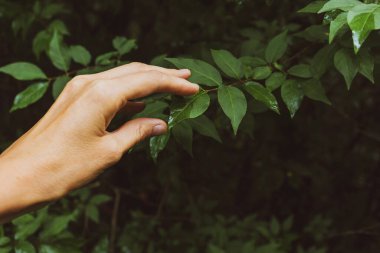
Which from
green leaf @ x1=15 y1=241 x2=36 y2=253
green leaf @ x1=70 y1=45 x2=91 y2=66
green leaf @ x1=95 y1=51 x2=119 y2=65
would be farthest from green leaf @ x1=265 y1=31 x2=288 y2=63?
green leaf @ x1=15 y1=241 x2=36 y2=253

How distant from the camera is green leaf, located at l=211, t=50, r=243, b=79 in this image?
1473mm

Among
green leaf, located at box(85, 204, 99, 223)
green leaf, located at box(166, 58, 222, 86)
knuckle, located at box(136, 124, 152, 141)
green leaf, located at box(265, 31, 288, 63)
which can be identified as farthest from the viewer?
green leaf, located at box(85, 204, 99, 223)

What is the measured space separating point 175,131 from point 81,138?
0.33m

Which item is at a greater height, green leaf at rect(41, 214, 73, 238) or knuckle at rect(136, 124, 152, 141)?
knuckle at rect(136, 124, 152, 141)

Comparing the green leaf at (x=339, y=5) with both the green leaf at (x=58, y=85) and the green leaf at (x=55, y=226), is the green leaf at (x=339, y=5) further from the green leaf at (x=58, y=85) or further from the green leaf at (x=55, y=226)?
the green leaf at (x=55, y=226)

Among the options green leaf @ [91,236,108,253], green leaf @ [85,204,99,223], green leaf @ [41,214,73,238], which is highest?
green leaf @ [41,214,73,238]

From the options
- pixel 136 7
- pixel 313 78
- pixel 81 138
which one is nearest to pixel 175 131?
pixel 81 138

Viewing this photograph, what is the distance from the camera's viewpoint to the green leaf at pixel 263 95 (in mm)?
1298

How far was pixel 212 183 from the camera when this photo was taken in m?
3.80

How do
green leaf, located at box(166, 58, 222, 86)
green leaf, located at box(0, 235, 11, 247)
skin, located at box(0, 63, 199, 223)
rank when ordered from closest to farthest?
skin, located at box(0, 63, 199, 223) → green leaf, located at box(166, 58, 222, 86) → green leaf, located at box(0, 235, 11, 247)

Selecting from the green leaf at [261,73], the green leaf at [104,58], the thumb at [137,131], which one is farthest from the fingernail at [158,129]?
the green leaf at [104,58]

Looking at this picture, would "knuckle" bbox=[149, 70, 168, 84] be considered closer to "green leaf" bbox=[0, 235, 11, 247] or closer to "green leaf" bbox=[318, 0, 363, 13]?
"green leaf" bbox=[318, 0, 363, 13]

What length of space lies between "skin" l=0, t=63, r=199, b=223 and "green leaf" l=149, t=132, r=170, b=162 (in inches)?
2.9

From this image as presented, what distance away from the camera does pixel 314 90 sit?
4.86 ft
